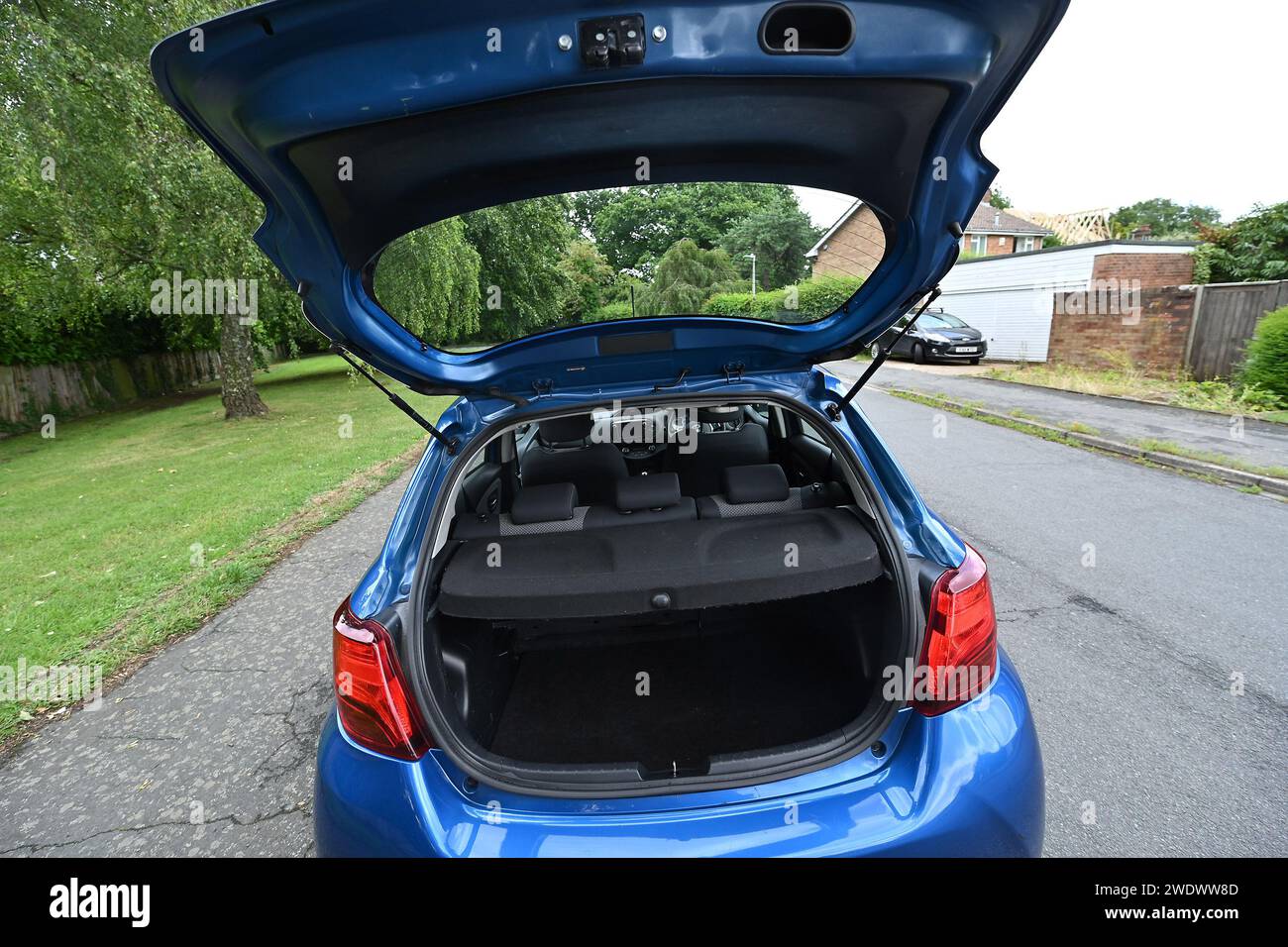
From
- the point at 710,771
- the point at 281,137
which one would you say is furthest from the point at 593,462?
the point at 281,137

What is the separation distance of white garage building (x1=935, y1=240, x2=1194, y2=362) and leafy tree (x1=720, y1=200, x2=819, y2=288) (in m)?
12.9

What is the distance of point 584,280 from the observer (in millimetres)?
2428

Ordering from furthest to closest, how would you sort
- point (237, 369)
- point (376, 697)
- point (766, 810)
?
point (237, 369)
point (376, 697)
point (766, 810)

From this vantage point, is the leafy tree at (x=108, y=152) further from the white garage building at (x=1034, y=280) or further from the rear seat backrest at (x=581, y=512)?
the white garage building at (x=1034, y=280)

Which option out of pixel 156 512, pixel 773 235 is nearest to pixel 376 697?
pixel 773 235

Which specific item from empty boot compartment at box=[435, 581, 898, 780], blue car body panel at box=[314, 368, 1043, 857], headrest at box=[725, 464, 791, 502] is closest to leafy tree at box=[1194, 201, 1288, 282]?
empty boot compartment at box=[435, 581, 898, 780]

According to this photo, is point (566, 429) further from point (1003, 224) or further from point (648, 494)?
point (1003, 224)

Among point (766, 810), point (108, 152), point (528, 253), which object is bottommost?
point (766, 810)

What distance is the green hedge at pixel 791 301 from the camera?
80.1 inches

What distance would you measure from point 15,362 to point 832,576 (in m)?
18.7

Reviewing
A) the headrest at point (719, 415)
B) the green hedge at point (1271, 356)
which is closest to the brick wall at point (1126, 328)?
the green hedge at point (1271, 356)

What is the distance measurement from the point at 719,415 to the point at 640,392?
1683mm
